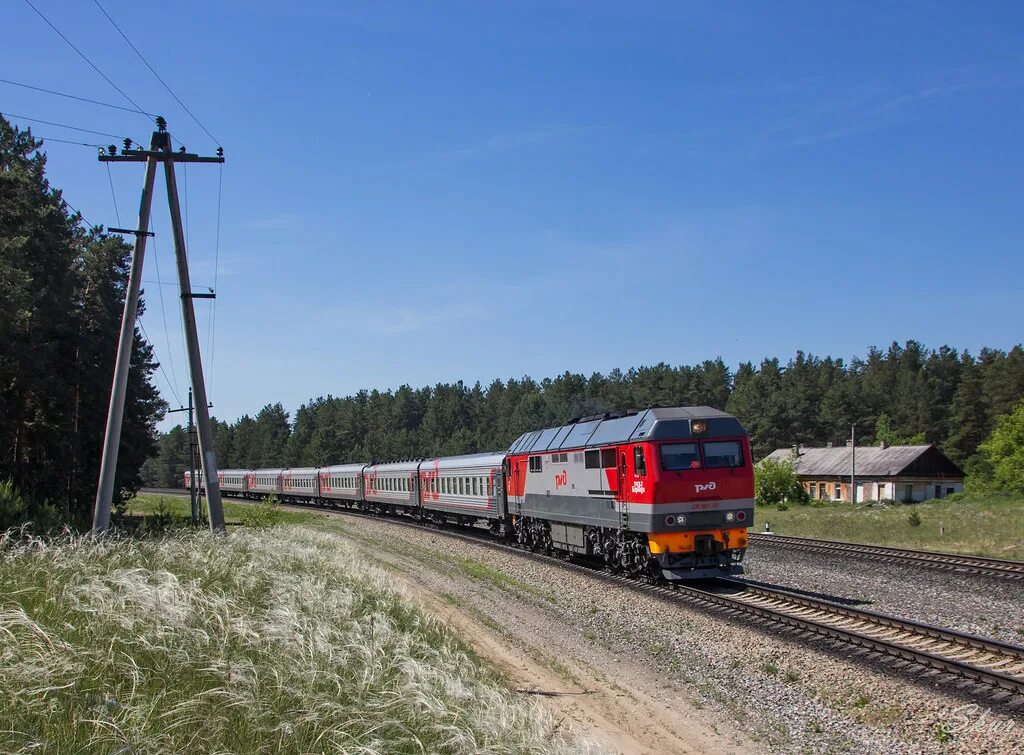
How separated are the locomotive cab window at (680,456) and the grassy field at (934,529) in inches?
483

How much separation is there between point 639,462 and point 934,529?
62.1 feet

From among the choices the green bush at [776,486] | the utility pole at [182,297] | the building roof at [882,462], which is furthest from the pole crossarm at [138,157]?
the building roof at [882,462]

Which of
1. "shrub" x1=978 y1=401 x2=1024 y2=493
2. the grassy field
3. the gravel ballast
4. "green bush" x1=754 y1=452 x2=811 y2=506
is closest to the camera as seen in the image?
the gravel ballast

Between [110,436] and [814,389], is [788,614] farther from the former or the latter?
[814,389]

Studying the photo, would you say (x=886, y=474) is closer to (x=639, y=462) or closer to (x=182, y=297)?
(x=639, y=462)

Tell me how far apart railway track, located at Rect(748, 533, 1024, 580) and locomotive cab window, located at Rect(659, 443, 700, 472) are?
6.85 meters

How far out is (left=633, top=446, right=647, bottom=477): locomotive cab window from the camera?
53.9ft

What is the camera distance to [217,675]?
584 centimetres

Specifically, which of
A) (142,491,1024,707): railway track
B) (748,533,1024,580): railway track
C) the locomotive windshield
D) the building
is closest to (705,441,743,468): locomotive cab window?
the locomotive windshield

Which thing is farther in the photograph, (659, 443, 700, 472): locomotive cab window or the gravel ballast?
(659, 443, 700, 472): locomotive cab window

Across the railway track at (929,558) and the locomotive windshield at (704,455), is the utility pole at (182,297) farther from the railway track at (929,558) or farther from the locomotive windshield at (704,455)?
the railway track at (929,558)

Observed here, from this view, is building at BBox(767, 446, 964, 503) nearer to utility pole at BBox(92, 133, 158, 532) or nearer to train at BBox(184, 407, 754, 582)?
train at BBox(184, 407, 754, 582)

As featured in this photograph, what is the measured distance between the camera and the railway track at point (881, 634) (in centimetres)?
941

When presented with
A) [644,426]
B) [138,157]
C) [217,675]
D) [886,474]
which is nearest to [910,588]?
[644,426]
